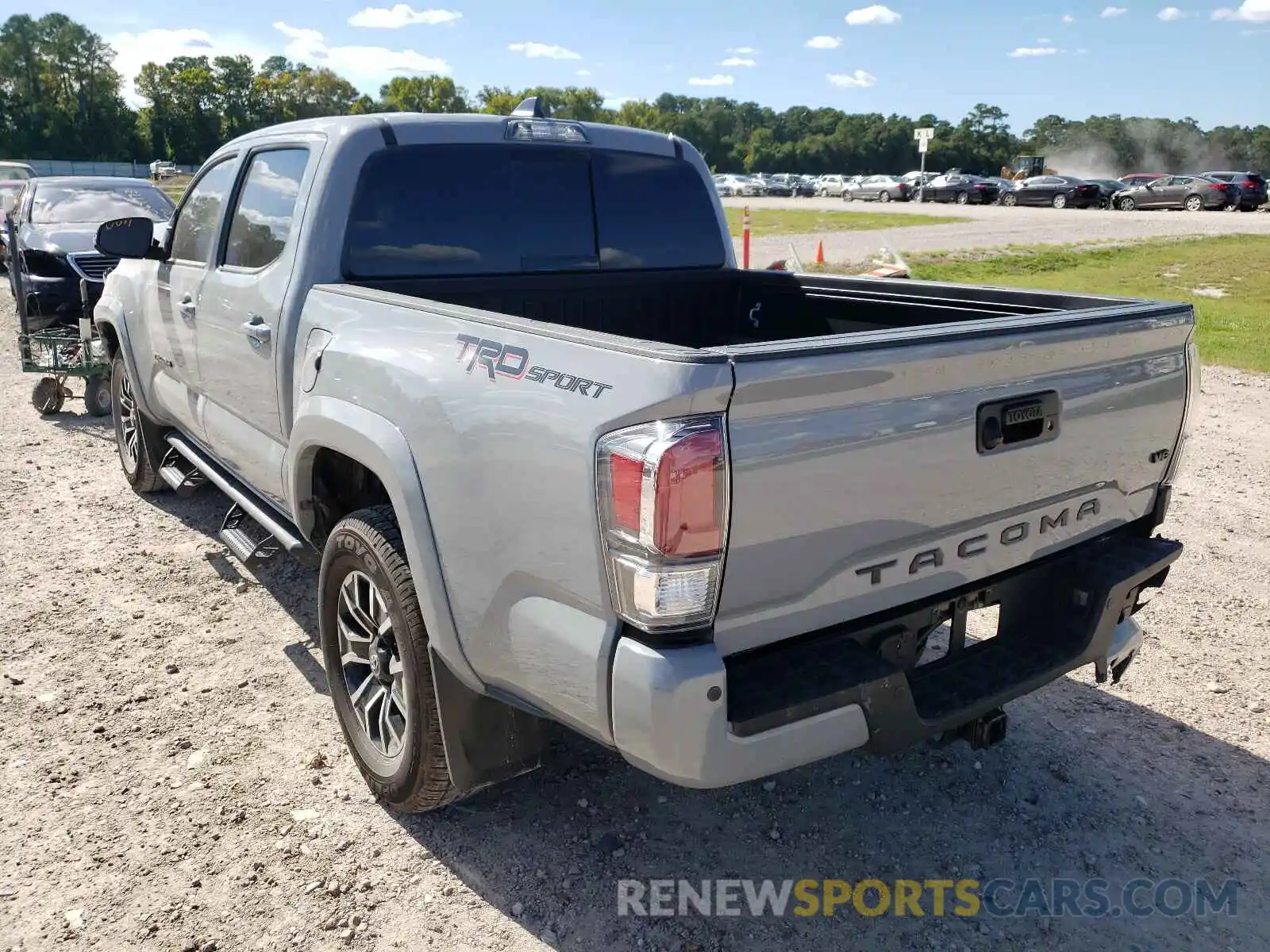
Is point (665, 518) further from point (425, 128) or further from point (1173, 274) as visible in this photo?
point (1173, 274)

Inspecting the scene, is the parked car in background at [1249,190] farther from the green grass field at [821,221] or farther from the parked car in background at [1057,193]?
the green grass field at [821,221]

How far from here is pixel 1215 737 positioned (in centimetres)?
371

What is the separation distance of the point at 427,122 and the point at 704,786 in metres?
2.74

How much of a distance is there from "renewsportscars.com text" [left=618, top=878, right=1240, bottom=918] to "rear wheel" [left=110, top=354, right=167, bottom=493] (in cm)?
450

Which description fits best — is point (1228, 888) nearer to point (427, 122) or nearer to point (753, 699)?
point (753, 699)

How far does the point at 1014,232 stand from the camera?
27219mm

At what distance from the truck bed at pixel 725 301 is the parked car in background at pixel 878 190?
2099 inches

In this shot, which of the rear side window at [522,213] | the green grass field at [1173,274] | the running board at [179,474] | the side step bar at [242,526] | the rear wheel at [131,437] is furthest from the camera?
the green grass field at [1173,274]

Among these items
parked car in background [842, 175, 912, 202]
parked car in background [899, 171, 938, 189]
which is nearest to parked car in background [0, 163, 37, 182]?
parked car in background [899, 171, 938, 189]

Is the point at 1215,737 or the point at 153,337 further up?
the point at 153,337

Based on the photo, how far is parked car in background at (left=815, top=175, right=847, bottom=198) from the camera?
6269 centimetres

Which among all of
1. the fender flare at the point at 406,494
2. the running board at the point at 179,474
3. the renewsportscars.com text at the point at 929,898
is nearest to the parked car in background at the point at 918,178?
the running board at the point at 179,474

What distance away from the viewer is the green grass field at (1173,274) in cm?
1290

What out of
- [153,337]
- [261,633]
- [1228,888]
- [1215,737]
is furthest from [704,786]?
[153,337]
